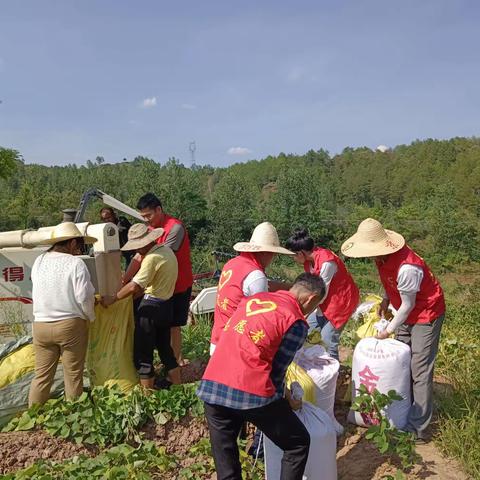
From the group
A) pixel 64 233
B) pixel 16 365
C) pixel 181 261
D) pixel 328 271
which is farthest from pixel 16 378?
pixel 328 271

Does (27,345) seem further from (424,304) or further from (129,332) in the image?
(424,304)

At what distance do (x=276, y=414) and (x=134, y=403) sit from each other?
147 cm

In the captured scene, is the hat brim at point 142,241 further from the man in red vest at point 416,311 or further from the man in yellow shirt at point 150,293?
the man in red vest at point 416,311

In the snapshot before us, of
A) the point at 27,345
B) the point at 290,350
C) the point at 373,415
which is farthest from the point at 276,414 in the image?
the point at 27,345

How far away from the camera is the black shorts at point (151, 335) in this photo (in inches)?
140

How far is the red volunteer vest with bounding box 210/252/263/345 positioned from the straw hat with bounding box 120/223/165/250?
0.71 meters

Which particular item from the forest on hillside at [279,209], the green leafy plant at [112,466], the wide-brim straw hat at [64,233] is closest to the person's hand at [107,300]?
the wide-brim straw hat at [64,233]

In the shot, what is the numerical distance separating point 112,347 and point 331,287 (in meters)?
1.73

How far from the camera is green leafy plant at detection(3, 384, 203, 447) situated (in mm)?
3246

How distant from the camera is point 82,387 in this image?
11.6 feet

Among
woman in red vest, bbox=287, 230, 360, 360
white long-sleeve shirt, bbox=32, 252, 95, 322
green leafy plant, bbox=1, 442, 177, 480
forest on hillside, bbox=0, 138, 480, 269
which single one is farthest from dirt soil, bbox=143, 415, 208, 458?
forest on hillside, bbox=0, 138, 480, 269

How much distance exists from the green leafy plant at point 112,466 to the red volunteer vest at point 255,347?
3.28 feet

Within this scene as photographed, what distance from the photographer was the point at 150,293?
3564mm

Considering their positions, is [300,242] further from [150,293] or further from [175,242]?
[150,293]
